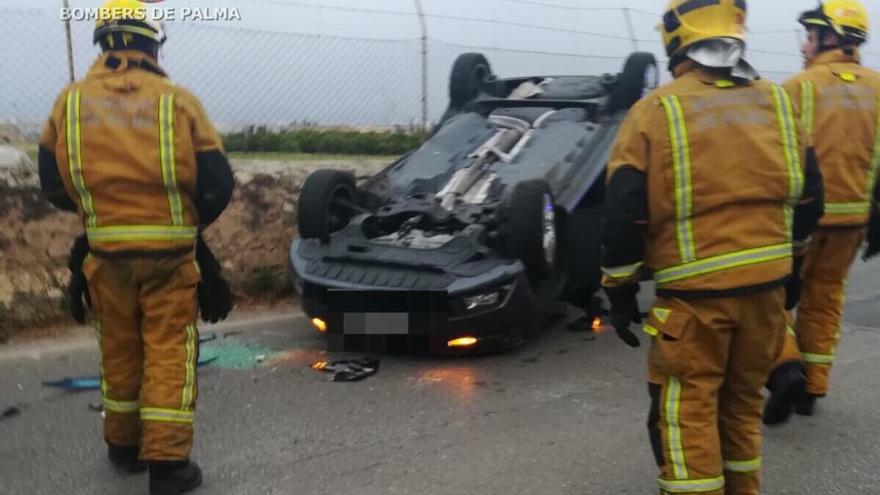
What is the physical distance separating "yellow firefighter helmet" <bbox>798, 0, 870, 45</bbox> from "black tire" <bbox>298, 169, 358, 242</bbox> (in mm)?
2932

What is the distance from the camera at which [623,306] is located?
10.7 feet

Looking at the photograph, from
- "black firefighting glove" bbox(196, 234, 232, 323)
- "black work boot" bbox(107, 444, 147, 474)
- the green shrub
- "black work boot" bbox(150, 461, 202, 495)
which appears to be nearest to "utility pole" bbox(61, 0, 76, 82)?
the green shrub

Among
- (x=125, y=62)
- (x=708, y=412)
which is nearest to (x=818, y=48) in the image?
(x=708, y=412)

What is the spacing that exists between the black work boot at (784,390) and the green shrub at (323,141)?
5168 mm

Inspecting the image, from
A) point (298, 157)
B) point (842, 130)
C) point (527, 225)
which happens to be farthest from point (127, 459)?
point (298, 157)

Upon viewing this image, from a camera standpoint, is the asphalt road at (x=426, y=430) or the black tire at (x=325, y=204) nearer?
the asphalt road at (x=426, y=430)

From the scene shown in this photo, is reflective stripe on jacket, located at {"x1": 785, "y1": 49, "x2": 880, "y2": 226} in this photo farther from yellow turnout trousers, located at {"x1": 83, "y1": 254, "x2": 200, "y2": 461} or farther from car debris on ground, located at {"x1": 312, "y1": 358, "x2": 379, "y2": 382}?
yellow turnout trousers, located at {"x1": 83, "y1": 254, "x2": 200, "y2": 461}

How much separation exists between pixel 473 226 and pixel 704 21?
2.70 m

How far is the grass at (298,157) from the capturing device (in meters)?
8.25

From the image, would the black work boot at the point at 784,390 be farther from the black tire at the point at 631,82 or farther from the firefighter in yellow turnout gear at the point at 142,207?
the black tire at the point at 631,82

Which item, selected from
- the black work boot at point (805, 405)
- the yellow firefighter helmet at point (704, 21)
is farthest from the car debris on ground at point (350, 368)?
the yellow firefighter helmet at point (704, 21)

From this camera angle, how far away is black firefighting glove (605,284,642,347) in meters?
3.21

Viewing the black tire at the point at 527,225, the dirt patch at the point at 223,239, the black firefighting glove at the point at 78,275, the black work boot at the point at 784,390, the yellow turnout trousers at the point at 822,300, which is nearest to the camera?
the black firefighting glove at the point at 78,275

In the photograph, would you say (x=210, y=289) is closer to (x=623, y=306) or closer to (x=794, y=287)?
(x=623, y=306)
